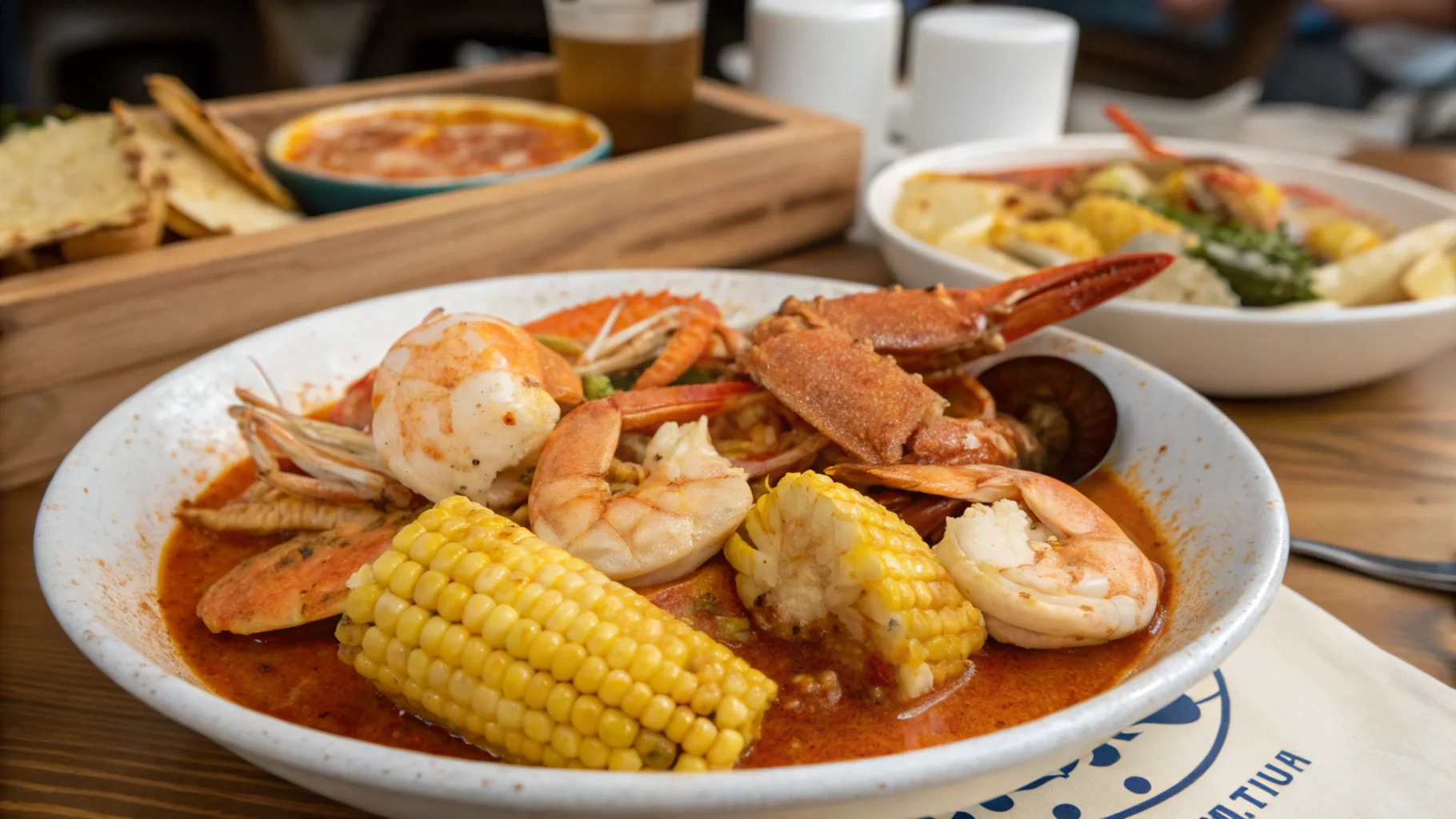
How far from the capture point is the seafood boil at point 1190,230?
2061mm

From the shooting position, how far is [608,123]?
118 inches

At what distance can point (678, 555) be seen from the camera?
116 cm

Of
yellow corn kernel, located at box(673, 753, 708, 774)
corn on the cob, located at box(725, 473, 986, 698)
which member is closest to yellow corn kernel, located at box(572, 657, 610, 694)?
yellow corn kernel, located at box(673, 753, 708, 774)

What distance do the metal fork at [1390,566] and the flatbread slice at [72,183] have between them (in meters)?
2.18

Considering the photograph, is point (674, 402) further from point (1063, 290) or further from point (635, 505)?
point (1063, 290)

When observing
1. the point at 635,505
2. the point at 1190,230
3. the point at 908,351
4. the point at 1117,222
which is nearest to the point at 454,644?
the point at 635,505

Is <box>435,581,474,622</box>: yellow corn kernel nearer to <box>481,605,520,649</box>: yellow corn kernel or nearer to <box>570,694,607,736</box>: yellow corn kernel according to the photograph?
<box>481,605,520,649</box>: yellow corn kernel

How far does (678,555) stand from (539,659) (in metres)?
0.23

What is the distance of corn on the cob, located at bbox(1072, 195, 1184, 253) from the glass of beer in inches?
48.2

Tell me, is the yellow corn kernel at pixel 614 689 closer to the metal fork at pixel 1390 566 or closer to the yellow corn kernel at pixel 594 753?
the yellow corn kernel at pixel 594 753

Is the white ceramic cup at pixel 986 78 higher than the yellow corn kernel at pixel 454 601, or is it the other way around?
the white ceramic cup at pixel 986 78

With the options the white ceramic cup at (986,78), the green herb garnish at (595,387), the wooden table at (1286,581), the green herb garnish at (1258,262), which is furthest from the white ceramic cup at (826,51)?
the green herb garnish at (595,387)

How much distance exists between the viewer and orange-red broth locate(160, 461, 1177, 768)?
107 cm

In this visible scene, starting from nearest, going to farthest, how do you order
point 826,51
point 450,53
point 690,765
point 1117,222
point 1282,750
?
point 690,765
point 1282,750
point 1117,222
point 826,51
point 450,53
